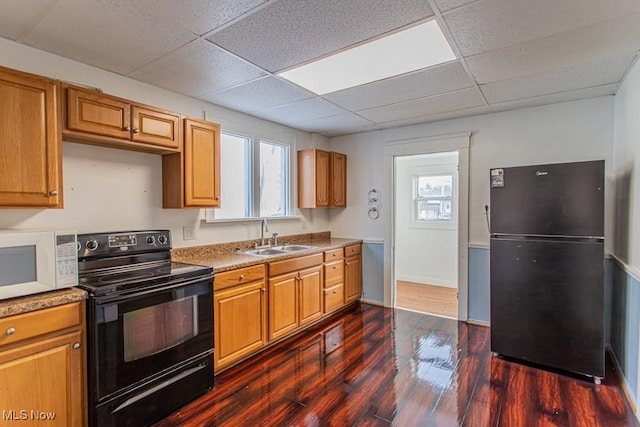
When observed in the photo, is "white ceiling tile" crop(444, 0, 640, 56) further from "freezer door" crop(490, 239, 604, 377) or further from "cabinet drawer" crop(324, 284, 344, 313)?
"cabinet drawer" crop(324, 284, 344, 313)

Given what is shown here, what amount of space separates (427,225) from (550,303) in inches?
121

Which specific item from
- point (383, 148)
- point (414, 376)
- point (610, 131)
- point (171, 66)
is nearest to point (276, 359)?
point (414, 376)

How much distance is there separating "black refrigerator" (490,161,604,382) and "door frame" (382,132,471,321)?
0.82 m

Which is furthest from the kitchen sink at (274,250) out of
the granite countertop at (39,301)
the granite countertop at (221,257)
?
the granite countertop at (39,301)

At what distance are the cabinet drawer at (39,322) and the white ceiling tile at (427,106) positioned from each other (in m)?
2.96

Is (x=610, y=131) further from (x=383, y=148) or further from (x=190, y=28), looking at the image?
(x=190, y=28)

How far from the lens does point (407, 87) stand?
9.18 feet

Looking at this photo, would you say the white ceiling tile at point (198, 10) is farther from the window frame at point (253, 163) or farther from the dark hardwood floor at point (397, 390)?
the dark hardwood floor at point (397, 390)

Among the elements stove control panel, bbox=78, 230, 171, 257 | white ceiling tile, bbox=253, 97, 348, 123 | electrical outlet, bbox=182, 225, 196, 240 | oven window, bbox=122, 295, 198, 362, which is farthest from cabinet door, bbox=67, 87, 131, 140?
white ceiling tile, bbox=253, 97, 348, 123

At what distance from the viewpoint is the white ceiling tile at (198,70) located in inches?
85.7

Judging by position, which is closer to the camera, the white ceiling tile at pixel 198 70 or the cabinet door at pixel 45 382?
the cabinet door at pixel 45 382

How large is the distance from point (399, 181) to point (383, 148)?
5.59 ft

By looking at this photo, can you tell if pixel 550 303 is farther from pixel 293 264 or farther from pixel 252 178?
pixel 252 178

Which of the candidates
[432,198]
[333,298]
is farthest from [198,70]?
[432,198]
